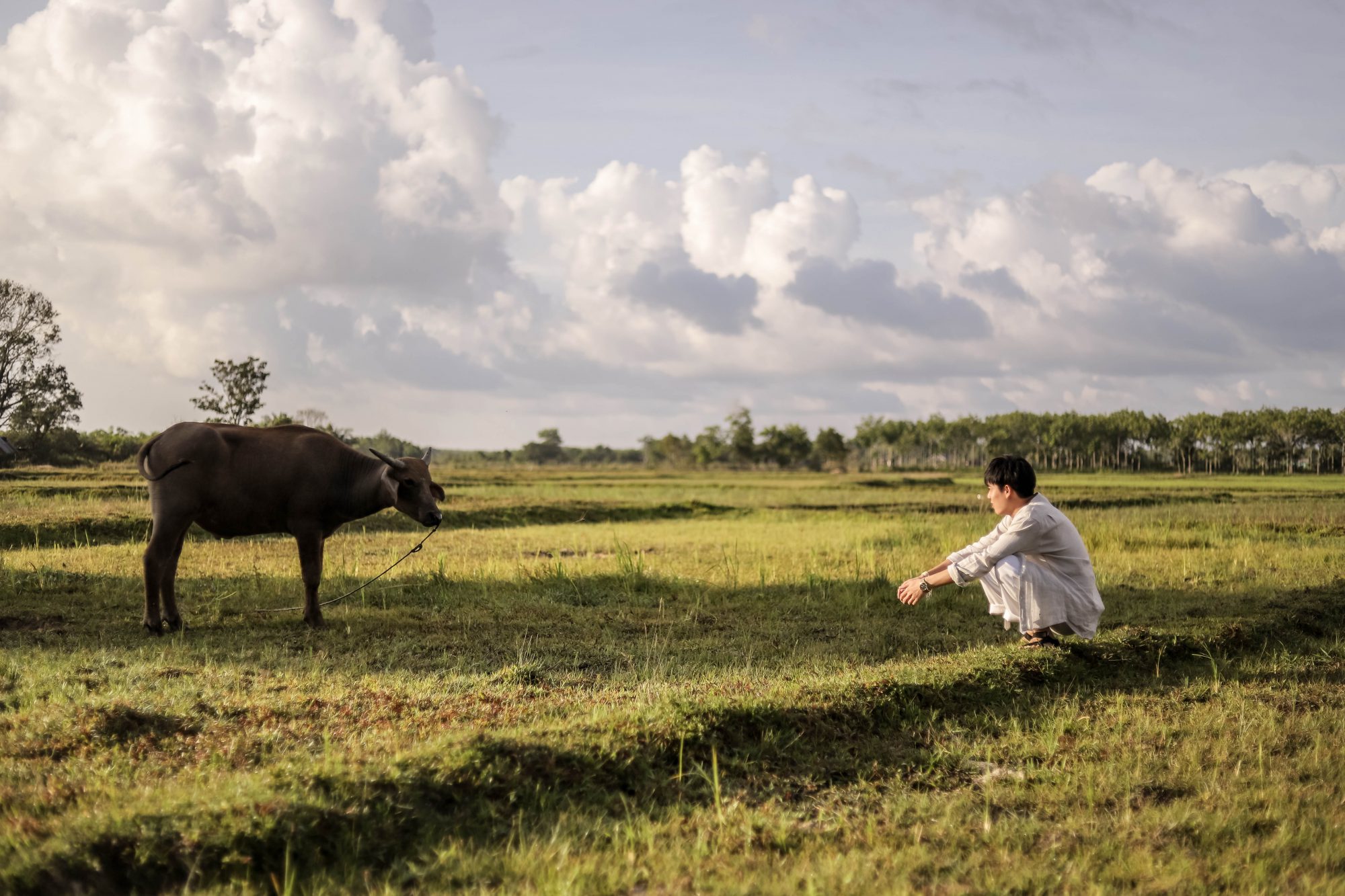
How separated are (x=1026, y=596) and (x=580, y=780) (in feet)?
12.7

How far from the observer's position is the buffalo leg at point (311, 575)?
27.1 feet

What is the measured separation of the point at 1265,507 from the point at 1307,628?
1905 cm

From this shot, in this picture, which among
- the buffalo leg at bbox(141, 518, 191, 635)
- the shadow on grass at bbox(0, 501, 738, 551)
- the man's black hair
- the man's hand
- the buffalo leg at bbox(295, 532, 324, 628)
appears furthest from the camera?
the shadow on grass at bbox(0, 501, 738, 551)

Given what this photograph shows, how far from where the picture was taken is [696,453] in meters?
92.4

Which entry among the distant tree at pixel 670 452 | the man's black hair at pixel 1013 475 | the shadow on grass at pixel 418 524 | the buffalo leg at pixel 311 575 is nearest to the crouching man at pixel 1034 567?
the man's black hair at pixel 1013 475

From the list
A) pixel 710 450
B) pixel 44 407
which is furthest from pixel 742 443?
pixel 44 407

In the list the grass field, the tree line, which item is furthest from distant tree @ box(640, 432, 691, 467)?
the grass field

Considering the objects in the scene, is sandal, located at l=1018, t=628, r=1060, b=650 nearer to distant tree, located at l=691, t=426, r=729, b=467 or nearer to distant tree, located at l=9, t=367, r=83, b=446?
distant tree, located at l=9, t=367, r=83, b=446

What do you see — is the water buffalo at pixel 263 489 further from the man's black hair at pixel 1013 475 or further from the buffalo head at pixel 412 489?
the man's black hair at pixel 1013 475

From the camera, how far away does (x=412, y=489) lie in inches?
343

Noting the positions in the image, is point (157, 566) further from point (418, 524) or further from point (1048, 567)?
point (418, 524)

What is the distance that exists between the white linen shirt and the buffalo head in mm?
4602

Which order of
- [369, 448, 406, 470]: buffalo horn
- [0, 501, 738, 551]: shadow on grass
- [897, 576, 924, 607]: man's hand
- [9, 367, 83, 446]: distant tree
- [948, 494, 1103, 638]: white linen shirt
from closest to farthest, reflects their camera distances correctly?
[897, 576, 924, 607]: man's hand → [948, 494, 1103, 638]: white linen shirt → [369, 448, 406, 470]: buffalo horn → [0, 501, 738, 551]: shadow on grass → [9, 367, 83, 446]: distant tree

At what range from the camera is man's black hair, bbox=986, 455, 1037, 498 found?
21.9 ft
